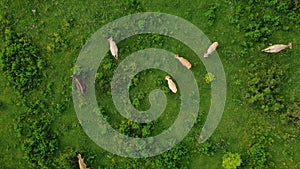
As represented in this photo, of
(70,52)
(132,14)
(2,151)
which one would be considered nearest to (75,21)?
(70,52)

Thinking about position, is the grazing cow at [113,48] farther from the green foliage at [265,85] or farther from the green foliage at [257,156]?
the green foliage at [257,156]

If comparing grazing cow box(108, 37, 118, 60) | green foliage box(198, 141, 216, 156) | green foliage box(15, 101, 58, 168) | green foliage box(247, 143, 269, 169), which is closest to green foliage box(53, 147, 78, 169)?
green foliage box(15, 101, 58, 168)

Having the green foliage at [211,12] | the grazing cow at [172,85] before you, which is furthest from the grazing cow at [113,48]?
the green foliage at [211,12]

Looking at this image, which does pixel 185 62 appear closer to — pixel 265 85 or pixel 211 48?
pixel 211 48

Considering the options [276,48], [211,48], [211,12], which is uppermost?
[211,12]

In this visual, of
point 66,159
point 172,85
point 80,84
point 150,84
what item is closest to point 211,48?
point 172,85

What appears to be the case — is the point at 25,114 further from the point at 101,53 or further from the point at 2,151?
the point at 101,53
